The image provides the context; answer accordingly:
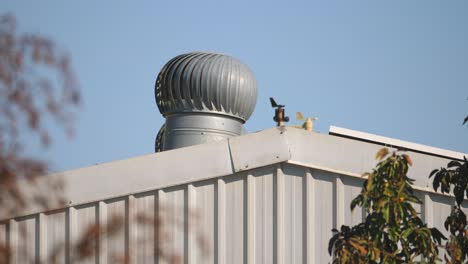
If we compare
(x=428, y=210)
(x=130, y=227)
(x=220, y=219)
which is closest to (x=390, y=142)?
(x=428, y=210)

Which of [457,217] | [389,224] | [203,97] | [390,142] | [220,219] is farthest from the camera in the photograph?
[203,97]

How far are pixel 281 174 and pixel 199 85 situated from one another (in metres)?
4.48

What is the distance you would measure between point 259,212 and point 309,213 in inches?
18.6

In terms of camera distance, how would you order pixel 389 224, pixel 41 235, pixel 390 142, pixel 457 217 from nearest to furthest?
pixel 389 224 < pixel 457 217 < pixel 41 235 < pixel 390 142

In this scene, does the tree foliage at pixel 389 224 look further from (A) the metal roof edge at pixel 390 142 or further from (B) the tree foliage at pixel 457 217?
(A) the metal roof edge at pixel 390 142

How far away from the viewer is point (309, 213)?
25.8 feet

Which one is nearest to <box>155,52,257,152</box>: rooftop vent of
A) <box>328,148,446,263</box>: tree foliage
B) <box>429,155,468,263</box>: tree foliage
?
<box>429,155,468,263</box>: tree foliage

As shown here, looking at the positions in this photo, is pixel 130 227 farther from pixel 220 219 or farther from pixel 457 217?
pixel 457 217

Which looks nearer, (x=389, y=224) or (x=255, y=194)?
(x=389, y=224)

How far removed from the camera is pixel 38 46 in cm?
255

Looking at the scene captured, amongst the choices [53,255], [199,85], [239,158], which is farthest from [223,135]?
[53,255]

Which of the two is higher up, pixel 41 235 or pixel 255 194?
pixel 255 194

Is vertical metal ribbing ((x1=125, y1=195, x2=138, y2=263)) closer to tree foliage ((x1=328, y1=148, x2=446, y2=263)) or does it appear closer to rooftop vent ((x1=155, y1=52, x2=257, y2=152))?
tree foliage ((x1=328, y1=148, x2=446, y2=263))

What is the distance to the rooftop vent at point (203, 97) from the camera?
466 inches
